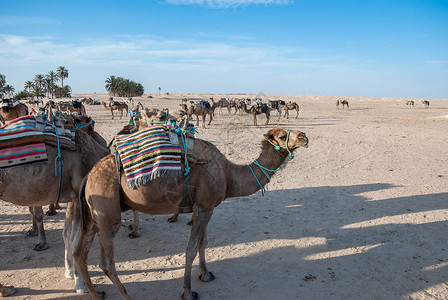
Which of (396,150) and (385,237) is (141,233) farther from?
(396,150)

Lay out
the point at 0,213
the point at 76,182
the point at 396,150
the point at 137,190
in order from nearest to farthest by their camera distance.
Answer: the point at 137,190 → the point at 76,182 → the point at 0,213 → the point at 396,150

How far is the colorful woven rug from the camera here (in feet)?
12.6

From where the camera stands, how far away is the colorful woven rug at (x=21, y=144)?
385 cm

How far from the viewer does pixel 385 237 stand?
5.88m

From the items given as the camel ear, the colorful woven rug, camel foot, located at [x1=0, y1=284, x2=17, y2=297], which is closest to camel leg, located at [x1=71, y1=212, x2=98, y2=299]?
the colorful woven rug

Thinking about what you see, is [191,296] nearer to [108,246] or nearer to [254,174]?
Answer: [108,246]

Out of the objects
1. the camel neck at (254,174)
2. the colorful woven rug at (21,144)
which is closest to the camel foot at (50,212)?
A: the colorful woven rug at (21,144)

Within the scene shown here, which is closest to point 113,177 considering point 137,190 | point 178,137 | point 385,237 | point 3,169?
point 137,190

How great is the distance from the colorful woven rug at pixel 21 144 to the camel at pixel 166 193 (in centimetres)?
90

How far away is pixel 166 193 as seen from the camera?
146 inches

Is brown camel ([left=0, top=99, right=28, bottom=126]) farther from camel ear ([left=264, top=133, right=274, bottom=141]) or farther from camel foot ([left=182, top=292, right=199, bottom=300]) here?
camel ear ([left=264, top=133, right=274, bottom=141])

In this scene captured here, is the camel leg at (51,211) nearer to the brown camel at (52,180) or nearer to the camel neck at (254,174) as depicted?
the brown camel at (52,180)

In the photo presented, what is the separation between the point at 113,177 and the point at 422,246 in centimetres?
548

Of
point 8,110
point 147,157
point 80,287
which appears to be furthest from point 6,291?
point 8,110
